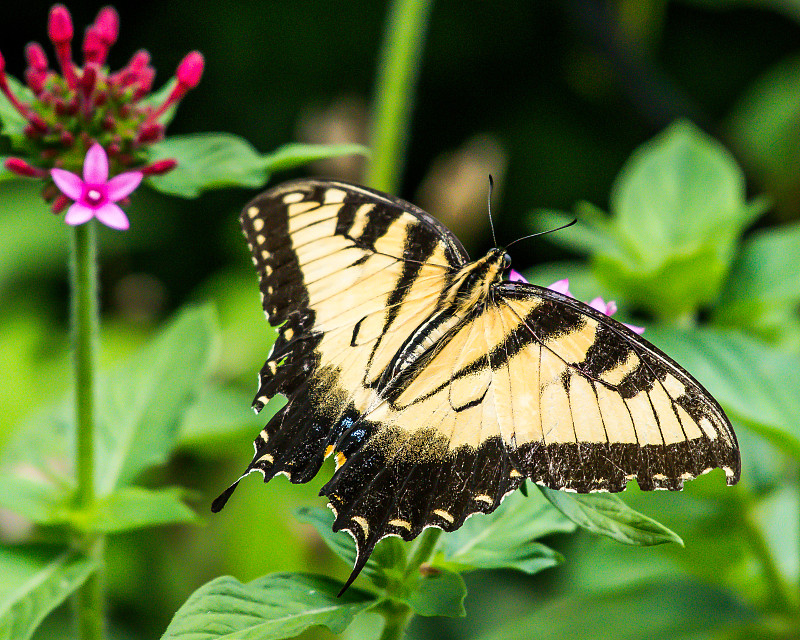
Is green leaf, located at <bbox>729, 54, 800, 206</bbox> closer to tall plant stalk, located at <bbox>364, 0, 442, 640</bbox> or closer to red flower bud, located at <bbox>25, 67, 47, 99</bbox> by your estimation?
tall plant stalk, located at <bbox>364, 0, 442, 640</bbox>

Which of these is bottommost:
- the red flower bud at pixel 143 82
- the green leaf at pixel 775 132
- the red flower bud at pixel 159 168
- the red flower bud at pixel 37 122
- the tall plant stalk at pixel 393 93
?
the red flower bud at pixel 159 168

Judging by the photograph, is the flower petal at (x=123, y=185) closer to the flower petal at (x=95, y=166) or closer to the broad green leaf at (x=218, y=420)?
the flower petal at (x=95, y=166)

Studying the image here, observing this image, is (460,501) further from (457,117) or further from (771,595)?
(457,117)

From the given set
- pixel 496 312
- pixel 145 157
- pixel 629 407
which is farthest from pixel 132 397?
pixel 629 407

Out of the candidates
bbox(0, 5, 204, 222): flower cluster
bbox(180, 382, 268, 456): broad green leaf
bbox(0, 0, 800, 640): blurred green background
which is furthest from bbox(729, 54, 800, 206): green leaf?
bbox(0, 5, 204, 222): flower cluster

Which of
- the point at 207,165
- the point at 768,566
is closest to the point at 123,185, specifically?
the point at 207,165

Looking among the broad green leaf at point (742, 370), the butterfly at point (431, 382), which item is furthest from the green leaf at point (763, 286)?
the butterfly at point (431, 382)

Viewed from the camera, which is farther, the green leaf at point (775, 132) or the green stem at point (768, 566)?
the green leaf at point (775, 132)

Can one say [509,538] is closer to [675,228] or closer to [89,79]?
[89,79]
